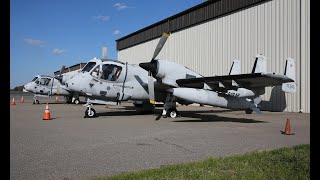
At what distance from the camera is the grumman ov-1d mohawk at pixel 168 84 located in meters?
13.8

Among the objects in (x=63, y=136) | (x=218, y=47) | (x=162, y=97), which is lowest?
(x=63, y=136)

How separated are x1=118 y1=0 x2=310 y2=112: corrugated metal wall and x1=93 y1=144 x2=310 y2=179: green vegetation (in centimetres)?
1475

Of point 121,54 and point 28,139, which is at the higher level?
point 121,54

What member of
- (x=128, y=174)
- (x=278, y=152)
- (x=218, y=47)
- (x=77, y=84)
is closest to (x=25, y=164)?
(x=128, y=174)

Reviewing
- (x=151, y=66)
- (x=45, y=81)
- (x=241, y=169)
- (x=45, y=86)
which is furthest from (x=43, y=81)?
(x=241, y=169)

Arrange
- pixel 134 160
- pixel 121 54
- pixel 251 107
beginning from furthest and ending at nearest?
pixel 121 54, pixel 251 107, pixel 134 160

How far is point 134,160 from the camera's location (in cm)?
596

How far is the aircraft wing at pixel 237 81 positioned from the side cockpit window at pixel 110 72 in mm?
3413

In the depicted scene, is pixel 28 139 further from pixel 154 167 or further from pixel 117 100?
pixel 117 100

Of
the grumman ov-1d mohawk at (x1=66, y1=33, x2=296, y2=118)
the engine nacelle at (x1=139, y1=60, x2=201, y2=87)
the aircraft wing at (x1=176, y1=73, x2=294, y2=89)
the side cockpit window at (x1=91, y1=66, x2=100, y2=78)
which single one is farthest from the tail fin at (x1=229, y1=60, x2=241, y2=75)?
the side cockpit window at (x1=91, y1=66, x2=100, y2=78)

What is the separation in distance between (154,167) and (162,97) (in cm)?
1187

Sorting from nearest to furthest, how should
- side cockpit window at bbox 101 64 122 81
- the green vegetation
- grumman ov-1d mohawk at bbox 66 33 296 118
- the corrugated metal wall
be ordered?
the green vegetation
grumman ov-1d mohawk at bbox 66 33 296 118
side cockpit window at bbox 101 64 122 81
the corrugated metal wall

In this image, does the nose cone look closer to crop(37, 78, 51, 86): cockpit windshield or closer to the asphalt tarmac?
the asphalt tarmac

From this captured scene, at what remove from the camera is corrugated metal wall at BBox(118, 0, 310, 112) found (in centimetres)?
1908
